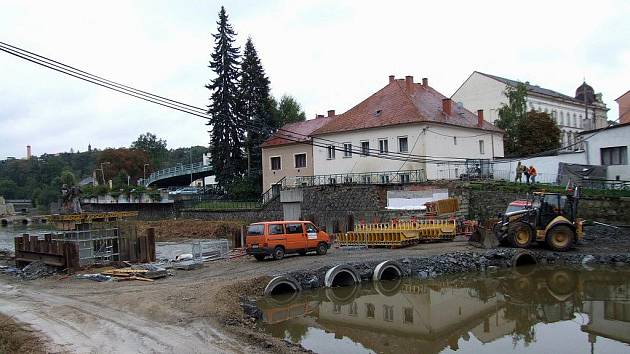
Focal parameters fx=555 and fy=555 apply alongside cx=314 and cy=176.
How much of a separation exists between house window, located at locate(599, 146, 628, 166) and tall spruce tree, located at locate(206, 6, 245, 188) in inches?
1324

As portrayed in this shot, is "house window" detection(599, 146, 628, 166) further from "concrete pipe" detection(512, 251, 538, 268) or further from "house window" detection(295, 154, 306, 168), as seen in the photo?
"house window" detection(295, 154, 306, 168)

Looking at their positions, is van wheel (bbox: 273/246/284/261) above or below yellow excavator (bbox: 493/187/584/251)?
below

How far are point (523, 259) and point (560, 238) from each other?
2098 millimetres

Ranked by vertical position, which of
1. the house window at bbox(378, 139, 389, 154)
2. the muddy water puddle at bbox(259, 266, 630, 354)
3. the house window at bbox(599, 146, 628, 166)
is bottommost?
the muddy water puddle at bbox(259, 266, 630, 354)

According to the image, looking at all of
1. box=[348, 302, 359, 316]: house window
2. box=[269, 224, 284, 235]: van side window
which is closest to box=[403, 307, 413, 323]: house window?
box=[348, 302, 359, 316]: house window

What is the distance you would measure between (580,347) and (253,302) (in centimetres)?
849

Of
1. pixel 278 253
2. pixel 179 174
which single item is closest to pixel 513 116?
pixel 278 253

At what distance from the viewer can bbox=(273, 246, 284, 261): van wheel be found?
23.3 meters

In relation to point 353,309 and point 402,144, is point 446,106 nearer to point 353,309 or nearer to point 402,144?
point 402,144

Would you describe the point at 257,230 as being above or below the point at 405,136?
below

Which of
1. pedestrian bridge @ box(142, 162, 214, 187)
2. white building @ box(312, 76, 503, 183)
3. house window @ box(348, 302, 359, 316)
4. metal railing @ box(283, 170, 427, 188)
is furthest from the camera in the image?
pedestrian bridge @ box(142, 162, 214, 187)

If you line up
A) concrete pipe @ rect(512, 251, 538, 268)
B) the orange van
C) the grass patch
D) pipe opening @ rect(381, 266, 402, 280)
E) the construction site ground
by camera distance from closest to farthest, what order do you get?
the grass patch
the construction site ground
pipe opening @ rect(381, 266, 402, 280)
concrete pipe @ rect(512, 251, 538, 268)
the orange van

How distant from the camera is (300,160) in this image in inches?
2039

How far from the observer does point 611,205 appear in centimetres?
2938
